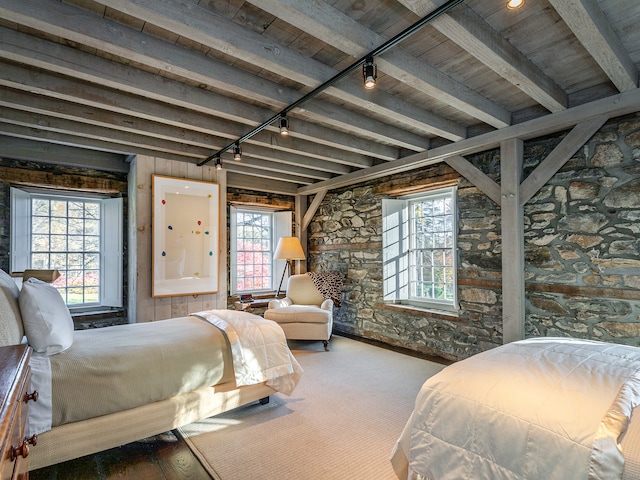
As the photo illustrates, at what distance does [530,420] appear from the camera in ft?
4.24

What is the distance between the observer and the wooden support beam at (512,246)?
327 cm

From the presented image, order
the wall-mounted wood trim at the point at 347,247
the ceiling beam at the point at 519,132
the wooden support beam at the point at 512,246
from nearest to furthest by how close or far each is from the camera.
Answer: the ceiling beam at the point at 519,132 < the wooden support beam at the point at 512,246 < the wall-mounted wood trim at the point at 347,247

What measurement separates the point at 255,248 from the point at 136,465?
158 inches

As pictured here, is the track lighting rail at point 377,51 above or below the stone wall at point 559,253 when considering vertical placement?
above

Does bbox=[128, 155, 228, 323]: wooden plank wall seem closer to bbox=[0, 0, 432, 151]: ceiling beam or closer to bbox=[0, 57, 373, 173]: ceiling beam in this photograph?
bbox=[0, 57, 373, 173]: ceiling beam

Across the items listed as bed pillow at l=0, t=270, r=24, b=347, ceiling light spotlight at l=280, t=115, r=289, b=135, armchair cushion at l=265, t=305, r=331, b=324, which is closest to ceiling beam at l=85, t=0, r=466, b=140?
ceiling light spotlight at l=280, t=115, r=289, b=135

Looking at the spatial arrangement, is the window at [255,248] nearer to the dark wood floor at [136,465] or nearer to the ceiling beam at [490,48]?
the dark wood floor at [136,465]

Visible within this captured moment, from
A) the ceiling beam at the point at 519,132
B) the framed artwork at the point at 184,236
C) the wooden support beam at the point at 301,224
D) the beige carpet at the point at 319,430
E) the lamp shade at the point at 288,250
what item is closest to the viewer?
the beige carpet at the point at 319,430

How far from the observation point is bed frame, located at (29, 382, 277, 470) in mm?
1825

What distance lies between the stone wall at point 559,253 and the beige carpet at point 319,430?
75 cm

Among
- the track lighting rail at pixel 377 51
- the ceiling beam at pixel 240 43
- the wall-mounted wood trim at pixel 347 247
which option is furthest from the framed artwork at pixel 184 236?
the ceiling beam at pixel 240 43

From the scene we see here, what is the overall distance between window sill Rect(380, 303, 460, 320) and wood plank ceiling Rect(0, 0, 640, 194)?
6.09 feet

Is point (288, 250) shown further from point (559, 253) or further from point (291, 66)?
point (559, 253)

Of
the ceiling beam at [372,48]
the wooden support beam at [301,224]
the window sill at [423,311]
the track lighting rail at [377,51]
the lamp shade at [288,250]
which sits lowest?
the window sill at [423,311]
